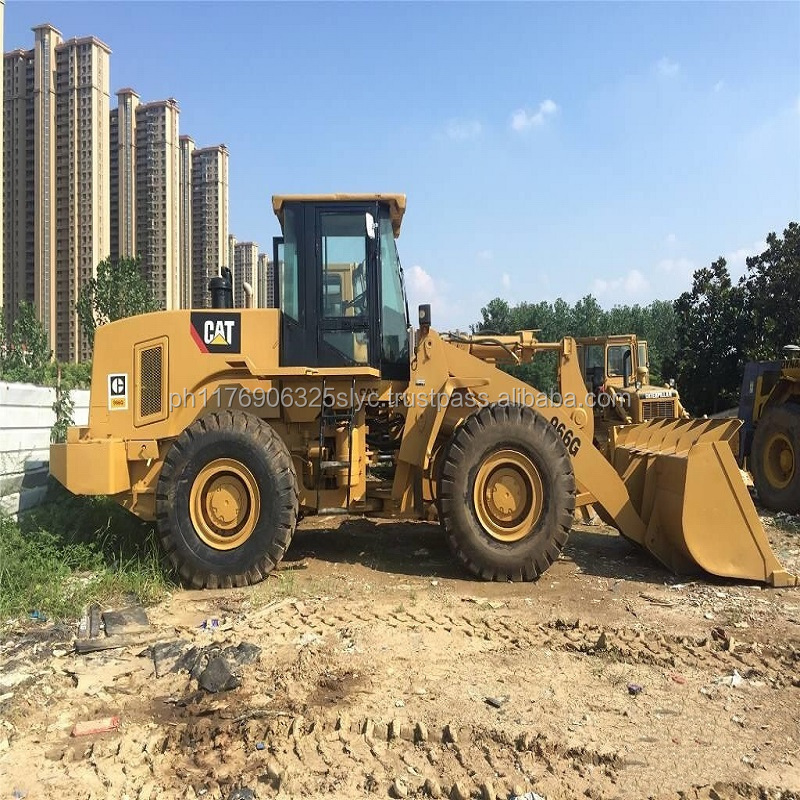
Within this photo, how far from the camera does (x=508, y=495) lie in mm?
5234

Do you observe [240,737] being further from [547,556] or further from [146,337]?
[146,337]

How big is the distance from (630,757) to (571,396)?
3.62 m

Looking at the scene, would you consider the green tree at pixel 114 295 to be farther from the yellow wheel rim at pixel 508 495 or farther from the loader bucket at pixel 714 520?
the loader bucket at pixel 714 520

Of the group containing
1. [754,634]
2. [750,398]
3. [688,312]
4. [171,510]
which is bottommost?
[754,634]

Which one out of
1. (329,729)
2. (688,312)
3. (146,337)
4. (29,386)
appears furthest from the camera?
(688,312)

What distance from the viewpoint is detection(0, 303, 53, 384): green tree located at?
26.3 ft

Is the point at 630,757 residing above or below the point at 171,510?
below

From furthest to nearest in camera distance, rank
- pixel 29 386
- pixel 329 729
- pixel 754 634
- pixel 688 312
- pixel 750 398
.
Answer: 1. pixel 688 312
2. pixel 750 398
3. pixel 29 386
4. pixel 754 634
5. pixel 329 729

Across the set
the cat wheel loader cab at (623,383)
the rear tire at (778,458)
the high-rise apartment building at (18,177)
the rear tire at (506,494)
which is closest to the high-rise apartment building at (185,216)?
the high-rise apartment building at (18,177)

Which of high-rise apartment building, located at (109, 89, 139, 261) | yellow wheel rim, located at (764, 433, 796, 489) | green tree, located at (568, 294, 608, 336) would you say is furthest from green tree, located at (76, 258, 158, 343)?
green tree, located at (568, 294, 608, 336)

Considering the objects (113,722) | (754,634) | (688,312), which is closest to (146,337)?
(113,722)

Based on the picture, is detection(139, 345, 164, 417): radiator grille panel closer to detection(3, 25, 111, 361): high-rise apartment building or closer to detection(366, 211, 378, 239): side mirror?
detection(366, 211, 378, 239): side mirror

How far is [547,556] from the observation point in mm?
5141

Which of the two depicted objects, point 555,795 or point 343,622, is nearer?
point 555,795
